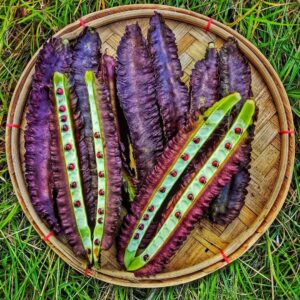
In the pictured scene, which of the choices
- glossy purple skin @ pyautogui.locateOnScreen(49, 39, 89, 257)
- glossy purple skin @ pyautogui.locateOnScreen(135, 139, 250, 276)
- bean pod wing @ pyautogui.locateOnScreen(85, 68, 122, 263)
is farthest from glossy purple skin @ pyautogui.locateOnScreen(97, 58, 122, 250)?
glossy purple skin @ pyautogui.locateOnScreen(135, 139, 250, 276)

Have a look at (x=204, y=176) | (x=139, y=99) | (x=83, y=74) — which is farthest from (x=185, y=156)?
(x=83, y=74)

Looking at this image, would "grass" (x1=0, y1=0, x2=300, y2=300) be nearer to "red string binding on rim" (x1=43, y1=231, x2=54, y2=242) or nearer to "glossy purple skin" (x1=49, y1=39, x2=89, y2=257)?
"red string binding on rim" (x1=43, y1=231, x2=54, y2=242)

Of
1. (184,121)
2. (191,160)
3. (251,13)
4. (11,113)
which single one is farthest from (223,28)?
(11,113)

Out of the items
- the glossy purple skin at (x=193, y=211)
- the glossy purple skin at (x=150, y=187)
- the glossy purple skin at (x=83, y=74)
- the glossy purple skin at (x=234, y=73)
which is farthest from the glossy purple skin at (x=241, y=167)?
the glossy purple skin at (x=83, y=74)

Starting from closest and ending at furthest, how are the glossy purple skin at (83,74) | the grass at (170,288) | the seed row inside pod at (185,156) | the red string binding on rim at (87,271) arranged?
the seed row inside pod at (185,156) → the glossy purple skin at (83,74) → the red string binding on rim at (87,271) → the grass at (170,288)

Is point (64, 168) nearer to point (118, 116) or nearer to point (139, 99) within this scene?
point (118, 116)

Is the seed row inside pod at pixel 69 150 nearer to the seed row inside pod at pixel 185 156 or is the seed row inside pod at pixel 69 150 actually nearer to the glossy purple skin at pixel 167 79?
the seed row inside pod at pixel 185 156
